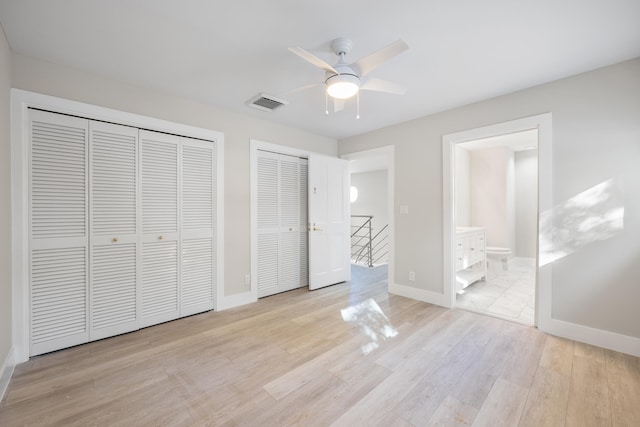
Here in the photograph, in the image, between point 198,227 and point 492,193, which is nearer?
point 198,227

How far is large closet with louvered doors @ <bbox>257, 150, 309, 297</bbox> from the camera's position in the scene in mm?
3664

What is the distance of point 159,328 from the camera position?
273 centimetres

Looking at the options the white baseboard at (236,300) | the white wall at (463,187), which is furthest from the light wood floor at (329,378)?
the white wall at (463,187)

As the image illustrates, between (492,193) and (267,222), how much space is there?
4.91 meters

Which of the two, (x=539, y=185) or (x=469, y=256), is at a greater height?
(x=539, y=185)

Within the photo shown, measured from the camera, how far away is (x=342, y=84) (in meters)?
1.93

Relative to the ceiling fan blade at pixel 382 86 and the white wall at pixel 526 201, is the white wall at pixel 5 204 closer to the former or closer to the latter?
the ceiling fan blade at pixel 382 86

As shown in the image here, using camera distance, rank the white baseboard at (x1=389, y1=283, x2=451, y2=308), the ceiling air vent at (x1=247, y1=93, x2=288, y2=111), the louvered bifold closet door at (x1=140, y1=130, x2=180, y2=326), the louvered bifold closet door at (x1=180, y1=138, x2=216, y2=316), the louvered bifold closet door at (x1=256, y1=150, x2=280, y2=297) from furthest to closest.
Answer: the louvered bifold closet door at (x1=256, y1=150, x2=280, y2=297) → the white baseboard at (x1=389, y1=283, x2=451, y2=308) → the louvered bifold closet door at (x1=180, y1=138, x2=216, y2=316) → the ceiling air vent at (x1=247, y1=93, x2=288, y2=111) → the louvered bifold closet door at (x1=140, y1=130, x2=180, y2=326)

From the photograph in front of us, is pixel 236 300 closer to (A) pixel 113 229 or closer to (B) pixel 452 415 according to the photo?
(A) pixel 113 229

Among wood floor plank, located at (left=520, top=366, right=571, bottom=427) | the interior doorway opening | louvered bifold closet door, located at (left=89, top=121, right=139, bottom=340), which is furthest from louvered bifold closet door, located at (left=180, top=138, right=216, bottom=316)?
the interior doorway opening

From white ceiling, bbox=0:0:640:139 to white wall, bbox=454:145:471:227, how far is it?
2.93m

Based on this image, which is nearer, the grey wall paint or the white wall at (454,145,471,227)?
the grey wall paint

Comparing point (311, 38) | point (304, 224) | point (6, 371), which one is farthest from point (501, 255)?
point (6, 371)

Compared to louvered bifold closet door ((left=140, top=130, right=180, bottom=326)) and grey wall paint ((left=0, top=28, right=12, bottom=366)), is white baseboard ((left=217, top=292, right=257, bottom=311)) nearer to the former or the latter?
louvered bifold closet door ((left=140, top=130, right=180, bottom=326))
